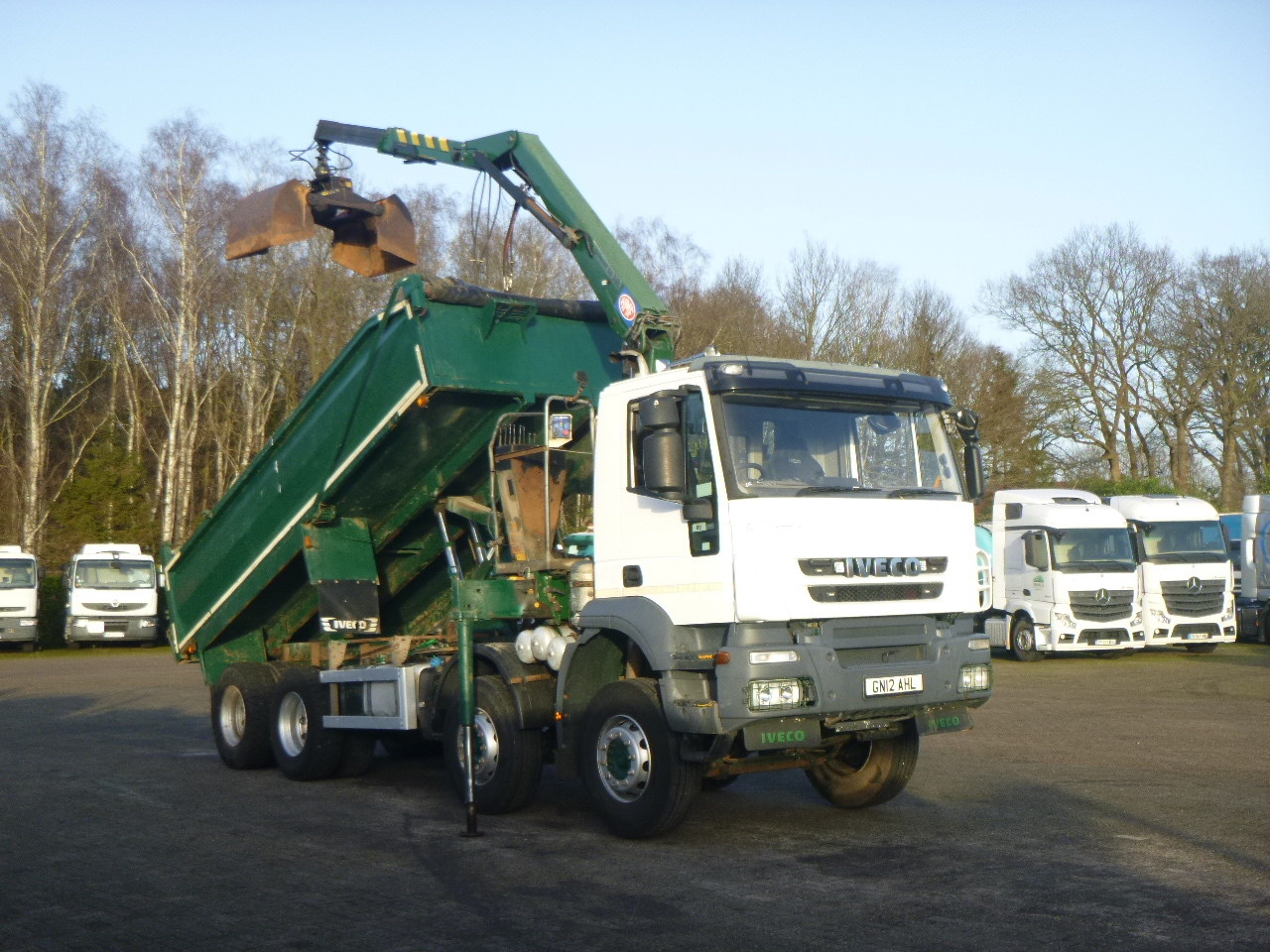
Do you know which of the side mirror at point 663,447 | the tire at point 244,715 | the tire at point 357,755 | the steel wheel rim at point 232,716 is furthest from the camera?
the steel wheel rim at point 232,716

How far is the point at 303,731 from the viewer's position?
11.0 meters

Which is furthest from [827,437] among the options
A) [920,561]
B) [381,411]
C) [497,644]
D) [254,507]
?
[254,507]

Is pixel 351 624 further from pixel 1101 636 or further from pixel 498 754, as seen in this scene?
pixel 1101 636

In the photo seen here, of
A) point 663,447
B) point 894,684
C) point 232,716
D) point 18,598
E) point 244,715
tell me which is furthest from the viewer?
point 18,598

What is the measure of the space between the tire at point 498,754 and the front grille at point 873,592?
2275 mm

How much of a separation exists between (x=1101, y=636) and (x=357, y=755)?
16.5m

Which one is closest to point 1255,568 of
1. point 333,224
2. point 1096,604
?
point 1096,604

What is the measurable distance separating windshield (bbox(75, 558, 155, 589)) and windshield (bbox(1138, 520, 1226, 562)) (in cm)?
2308

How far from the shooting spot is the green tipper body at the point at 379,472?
364 inches

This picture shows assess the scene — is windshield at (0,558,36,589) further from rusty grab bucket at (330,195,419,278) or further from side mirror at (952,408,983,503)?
side mirror at (952,408,983,503)

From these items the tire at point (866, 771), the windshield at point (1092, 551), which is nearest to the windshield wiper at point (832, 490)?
the tire at point (866, 771)

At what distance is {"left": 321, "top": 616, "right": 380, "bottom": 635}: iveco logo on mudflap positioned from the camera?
10.4m

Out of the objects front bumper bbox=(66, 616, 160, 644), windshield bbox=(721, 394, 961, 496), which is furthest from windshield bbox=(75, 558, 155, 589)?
windshield bbox=(721, 394, 961, 496)

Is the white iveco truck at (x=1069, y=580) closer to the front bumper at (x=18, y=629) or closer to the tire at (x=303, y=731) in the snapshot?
the tire at (x=303, y=731)
